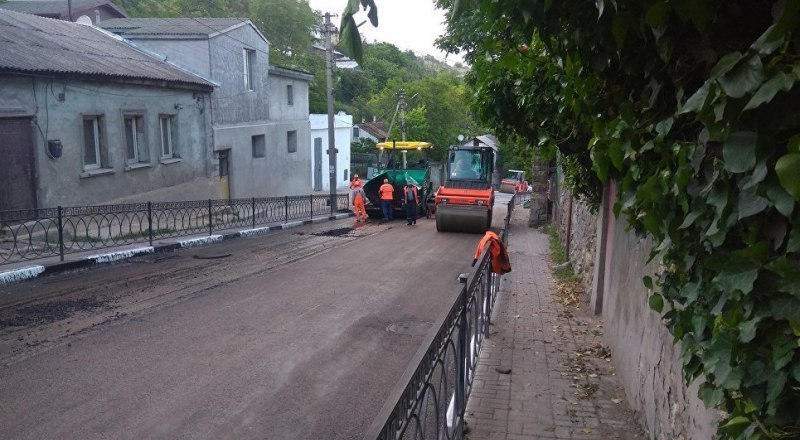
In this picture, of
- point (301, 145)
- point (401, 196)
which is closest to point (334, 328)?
point (401, 196)

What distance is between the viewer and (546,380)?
6375 mm

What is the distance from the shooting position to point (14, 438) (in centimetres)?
482

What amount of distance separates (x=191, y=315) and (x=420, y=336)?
3.09 m

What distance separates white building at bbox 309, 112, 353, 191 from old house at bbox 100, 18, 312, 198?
10.7 m

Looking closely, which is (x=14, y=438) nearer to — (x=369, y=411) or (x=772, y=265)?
(x=369, y=411)

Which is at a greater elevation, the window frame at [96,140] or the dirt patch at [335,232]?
the window frame at [96,140]

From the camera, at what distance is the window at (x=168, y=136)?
66.1 feet

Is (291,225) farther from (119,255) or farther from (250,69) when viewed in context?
(250,69)

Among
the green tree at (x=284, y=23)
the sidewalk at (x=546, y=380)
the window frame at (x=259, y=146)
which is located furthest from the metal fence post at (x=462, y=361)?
the green tree at (x=284, y=23)

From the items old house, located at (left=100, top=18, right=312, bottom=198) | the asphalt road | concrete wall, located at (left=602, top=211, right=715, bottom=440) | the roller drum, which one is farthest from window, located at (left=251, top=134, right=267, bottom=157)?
concrete wall, located at (left=602, top=211, right=715, bottom=440)

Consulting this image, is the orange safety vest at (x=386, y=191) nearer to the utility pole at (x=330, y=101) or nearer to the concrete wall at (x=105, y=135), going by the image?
the utility pole at (x=330, y=101)

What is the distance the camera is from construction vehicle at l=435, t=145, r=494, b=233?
1848 centimetres

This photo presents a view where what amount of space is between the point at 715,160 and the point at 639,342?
10.5 ft

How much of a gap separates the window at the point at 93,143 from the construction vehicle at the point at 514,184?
29.8 m
